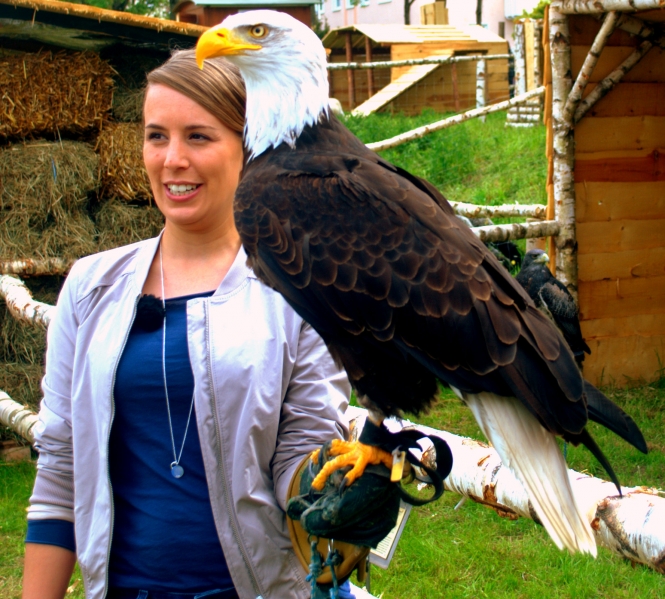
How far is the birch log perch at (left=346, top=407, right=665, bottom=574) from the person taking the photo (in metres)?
1.62

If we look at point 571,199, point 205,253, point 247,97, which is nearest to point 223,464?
point 205,253

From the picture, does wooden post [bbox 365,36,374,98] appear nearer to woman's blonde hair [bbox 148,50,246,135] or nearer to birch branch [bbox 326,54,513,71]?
birch branch [bbox 326,54,513,71]

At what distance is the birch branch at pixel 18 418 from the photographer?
14.0ft

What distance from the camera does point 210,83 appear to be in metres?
2.17

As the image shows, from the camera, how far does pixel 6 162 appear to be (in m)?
5.62

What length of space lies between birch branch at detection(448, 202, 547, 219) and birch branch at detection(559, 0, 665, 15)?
1.52m

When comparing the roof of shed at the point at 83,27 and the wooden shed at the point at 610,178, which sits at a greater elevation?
the roof of shed at the point at 83,27

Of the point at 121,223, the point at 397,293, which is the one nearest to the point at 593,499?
the point at 397,293

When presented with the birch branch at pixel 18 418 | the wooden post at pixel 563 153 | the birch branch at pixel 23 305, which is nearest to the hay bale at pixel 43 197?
the birch branch at pixel 23 305

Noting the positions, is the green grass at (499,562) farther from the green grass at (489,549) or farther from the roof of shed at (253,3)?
the roof of shed at (253,3)

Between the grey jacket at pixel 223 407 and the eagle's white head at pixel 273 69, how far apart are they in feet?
1.44

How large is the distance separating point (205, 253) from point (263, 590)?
966mm

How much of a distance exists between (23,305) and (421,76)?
14.6 metres

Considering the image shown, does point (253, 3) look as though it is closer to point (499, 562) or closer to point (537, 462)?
point (499, 562)
